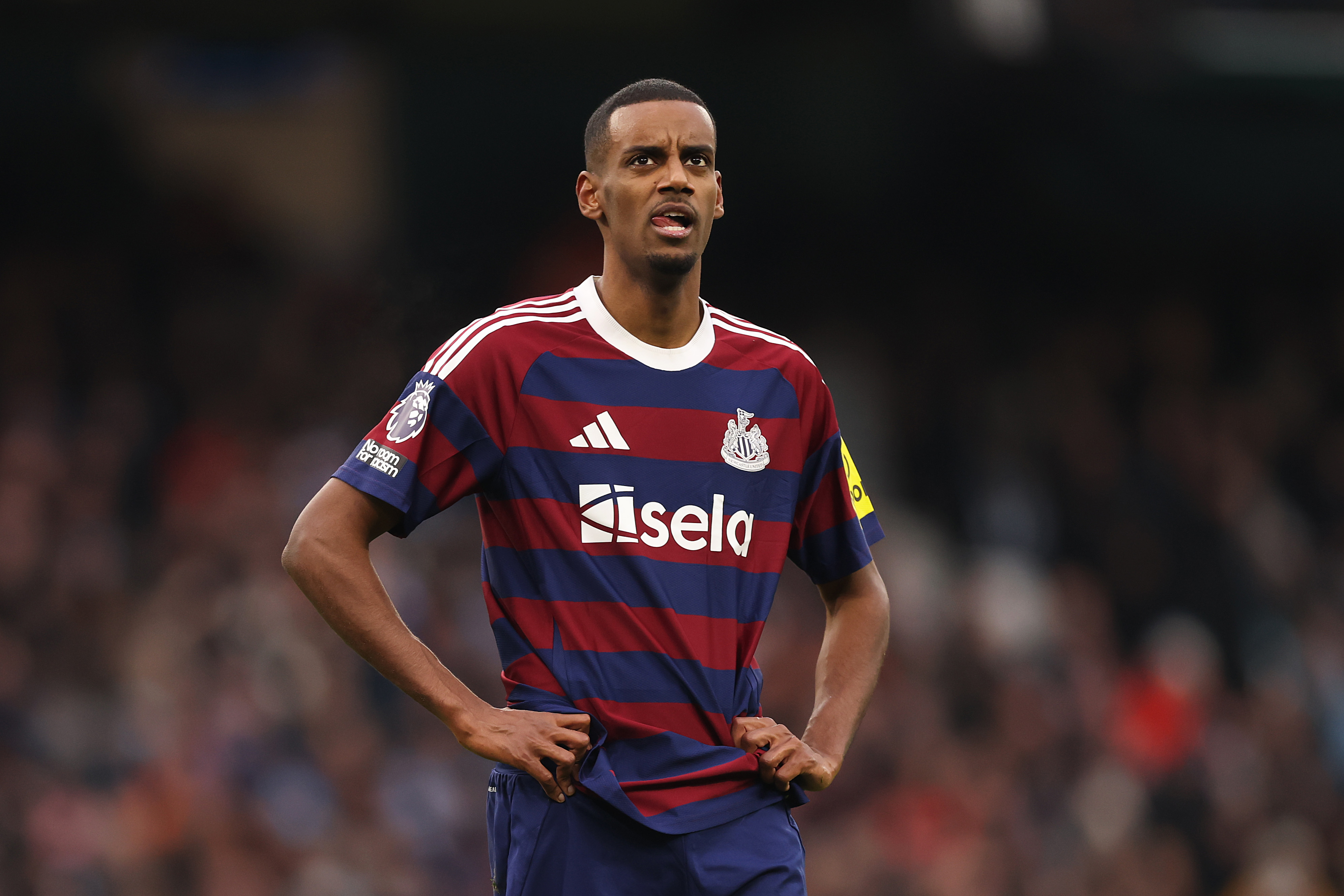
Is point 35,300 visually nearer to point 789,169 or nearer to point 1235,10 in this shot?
point 789,169

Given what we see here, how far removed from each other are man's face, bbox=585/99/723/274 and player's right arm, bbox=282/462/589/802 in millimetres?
780

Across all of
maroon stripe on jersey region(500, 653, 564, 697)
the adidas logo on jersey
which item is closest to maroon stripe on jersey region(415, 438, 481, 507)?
the adidas logo on jersey

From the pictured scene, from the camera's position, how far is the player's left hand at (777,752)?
3.71m

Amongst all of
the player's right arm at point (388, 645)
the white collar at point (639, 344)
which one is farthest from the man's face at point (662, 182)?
the player's right arm at point (388, 645)

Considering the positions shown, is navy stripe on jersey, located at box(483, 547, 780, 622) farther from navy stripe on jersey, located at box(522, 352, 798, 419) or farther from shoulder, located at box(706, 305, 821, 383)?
shoulder, located at box(706, 305, 821, 383)

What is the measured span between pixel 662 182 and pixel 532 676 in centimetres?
105

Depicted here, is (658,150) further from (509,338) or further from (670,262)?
(509,338)

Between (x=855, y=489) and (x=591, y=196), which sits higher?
(x=591, y=196)

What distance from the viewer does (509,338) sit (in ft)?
12.4

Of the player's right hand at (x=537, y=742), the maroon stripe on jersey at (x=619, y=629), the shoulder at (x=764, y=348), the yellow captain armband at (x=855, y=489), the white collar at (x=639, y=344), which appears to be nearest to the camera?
the player's right hand at (x=537, y=742)

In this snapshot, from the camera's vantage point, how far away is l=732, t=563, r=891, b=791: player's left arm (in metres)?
3.78

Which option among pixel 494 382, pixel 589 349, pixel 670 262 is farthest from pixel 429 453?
pixel 670 262

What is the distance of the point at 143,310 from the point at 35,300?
0.60 metres

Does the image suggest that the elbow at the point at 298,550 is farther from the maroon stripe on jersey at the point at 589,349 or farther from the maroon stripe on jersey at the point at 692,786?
the maroon stripe on jersey at the point at 692,786
